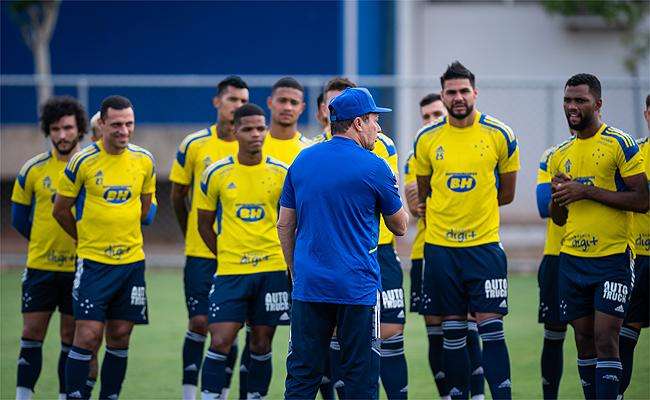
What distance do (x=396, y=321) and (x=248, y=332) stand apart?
1206mm

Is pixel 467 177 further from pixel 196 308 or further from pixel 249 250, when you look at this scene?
pixel 196 308

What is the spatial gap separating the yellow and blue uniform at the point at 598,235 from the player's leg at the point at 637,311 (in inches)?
32.0

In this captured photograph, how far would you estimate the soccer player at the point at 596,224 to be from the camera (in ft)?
26.1

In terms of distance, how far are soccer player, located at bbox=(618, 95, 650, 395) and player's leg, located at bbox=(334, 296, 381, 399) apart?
8.83ft

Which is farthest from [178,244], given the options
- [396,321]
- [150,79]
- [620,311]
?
[620,311]

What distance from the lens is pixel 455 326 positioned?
871 centimetres

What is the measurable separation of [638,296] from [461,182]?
1.61m

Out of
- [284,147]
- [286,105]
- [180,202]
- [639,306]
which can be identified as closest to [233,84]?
[286,105]

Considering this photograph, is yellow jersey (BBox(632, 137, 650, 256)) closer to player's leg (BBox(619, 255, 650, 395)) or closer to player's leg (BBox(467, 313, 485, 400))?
player's leg (BBox(619, 255, 650, 395))

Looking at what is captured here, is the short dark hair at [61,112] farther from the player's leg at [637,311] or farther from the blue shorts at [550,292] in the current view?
the player's leg at [637,311]

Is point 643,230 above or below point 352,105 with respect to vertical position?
below

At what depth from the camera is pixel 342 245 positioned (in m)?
6.76

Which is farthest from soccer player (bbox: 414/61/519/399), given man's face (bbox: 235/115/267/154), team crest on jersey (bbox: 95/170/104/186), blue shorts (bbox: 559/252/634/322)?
A: team crest on jersey (bbox: 95/170/104/186)

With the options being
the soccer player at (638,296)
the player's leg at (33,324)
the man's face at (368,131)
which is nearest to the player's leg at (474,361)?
the soccer player at (638,296)
